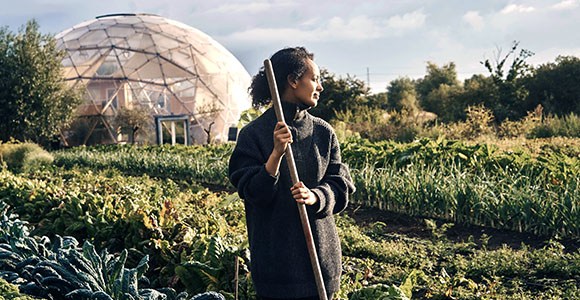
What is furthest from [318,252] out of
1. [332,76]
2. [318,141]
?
[332,76]

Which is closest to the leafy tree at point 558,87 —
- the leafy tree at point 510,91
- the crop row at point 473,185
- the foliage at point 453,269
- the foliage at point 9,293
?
the leafy tree at point 510,91

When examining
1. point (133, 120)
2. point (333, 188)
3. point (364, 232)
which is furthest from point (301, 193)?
point (133, 120)

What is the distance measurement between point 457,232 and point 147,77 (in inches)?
931

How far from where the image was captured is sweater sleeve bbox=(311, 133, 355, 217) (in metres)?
2.15

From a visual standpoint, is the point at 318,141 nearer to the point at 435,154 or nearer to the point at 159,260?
the point at 159,260

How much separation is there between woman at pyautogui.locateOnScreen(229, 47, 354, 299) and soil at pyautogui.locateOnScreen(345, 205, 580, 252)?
118 inches

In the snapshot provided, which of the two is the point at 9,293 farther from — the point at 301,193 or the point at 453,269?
the point at 453,269

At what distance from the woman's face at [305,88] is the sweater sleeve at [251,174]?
0.86 ft

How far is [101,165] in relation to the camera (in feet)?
47.9

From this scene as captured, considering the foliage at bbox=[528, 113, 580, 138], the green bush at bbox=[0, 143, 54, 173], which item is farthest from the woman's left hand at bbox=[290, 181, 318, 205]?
the foliage at bbox=[528, 113, 580, 138]

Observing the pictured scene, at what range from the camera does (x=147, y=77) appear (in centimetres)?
2686

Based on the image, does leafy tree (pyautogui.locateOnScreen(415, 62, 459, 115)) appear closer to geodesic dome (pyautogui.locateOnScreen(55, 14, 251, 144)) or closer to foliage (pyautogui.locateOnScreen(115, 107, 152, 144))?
geodesic dome (pyautogui.locateOnScreen(55, 14, 251, 144))

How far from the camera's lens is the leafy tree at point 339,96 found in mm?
23594

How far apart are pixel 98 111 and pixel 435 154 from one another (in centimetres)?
2181
